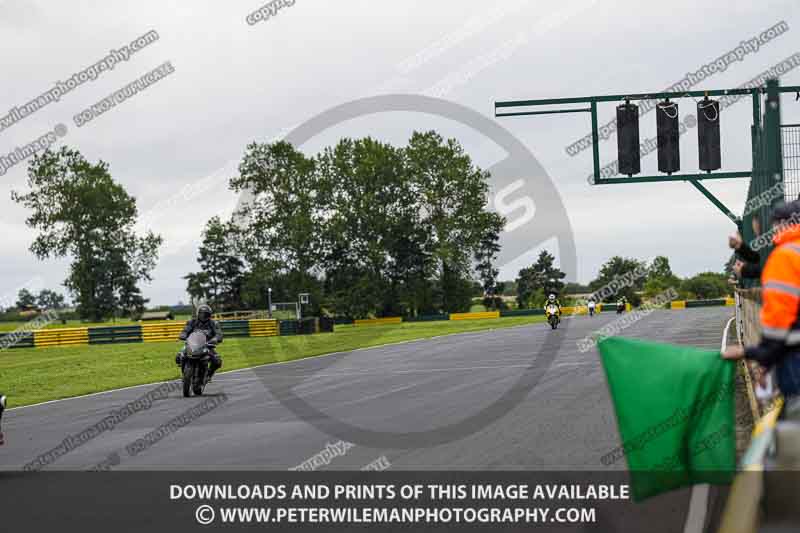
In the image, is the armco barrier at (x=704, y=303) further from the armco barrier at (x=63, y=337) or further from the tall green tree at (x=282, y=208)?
the armco barrier at (x=63, y=337)

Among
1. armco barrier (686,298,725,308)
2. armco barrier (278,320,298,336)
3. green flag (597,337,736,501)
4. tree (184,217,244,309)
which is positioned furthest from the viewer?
tree (184,217,244,309)

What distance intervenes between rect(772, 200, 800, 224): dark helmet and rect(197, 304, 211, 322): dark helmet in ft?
41.9

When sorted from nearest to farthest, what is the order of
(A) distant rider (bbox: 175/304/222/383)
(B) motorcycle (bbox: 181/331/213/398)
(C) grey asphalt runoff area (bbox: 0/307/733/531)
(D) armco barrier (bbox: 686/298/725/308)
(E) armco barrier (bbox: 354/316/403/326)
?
1. (C) grey asphalt runoff area (bbox: 0/307/733/531)
2. (B) motorcycle (bbox: 181/331/213/398)
3. (A) distant rider (bbox: 175/304/222/383)
4. (E) armco barrier (bbox: 354/316/403/326)
5. (D) armco barrier (bbox: 686/298/725/308)

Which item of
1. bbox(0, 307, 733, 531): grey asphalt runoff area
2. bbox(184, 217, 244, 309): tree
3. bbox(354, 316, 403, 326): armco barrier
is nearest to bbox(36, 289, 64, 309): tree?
bbox(184, 217, 244, 309): tree

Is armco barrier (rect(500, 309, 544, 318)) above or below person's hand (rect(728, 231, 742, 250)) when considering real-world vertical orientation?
→ below

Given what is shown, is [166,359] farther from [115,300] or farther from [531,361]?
[115,300]

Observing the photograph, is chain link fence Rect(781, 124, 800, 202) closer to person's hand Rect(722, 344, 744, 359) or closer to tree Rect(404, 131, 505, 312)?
person's hand Rect(722, 344, 744, 359)

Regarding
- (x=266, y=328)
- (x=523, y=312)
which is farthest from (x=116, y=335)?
(x=523, y=312)

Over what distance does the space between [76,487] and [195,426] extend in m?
4.21

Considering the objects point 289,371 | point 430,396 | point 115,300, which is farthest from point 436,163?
Answer: point 430,396

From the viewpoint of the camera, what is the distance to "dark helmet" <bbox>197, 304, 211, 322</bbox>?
56.2 ft

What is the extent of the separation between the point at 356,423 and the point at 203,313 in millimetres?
6196

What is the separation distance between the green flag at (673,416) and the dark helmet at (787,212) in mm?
907

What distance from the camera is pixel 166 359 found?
34281mm
